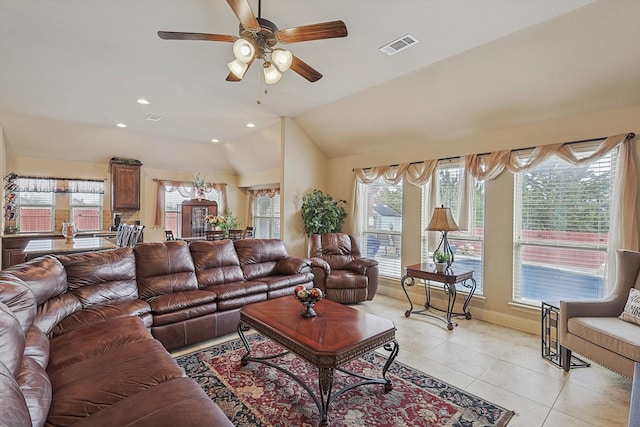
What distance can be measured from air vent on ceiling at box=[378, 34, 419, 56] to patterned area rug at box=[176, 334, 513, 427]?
3.16 m

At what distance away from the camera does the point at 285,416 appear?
2.11 meters

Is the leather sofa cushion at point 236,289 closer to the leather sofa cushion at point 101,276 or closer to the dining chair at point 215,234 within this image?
the leather sofa cushion at point 101,276

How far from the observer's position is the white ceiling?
2.60 m

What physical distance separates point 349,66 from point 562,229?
3183 millimetres

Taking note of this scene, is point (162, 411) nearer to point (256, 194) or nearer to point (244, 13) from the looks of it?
point (244, 13)

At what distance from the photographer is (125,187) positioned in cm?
705

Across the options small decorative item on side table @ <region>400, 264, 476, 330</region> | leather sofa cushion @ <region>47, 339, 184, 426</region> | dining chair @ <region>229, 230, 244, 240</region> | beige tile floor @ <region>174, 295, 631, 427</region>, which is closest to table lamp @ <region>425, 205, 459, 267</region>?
small decorative item on side table @ <region>400, 264, 476, 330</region>

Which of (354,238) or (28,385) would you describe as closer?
(28,385)

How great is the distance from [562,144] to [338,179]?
3640 millimetres

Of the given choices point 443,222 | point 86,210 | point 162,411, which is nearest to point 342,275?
point 443,222

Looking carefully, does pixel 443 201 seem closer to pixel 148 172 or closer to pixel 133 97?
pixel 133 97

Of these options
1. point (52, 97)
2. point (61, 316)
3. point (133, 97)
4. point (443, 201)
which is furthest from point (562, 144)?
point (52, 97)

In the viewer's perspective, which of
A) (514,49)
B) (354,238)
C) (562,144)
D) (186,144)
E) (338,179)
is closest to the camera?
(514,49)

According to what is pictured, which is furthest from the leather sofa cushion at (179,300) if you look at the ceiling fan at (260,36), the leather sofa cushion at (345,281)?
the ceiling fan at (260,36)
